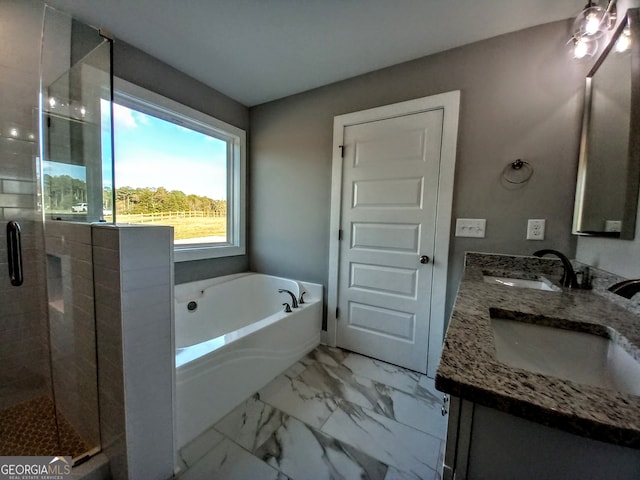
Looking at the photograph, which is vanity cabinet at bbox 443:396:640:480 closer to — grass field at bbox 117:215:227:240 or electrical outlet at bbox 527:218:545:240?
electrical outlet at bbox 527:218:545:240

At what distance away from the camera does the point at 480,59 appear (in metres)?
1.61

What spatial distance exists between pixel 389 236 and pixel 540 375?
5.02 ft

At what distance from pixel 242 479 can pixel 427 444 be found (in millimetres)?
920

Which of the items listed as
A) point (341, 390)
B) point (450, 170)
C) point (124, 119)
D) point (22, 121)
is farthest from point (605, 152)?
point (22, 121)

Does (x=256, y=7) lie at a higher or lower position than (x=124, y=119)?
higher

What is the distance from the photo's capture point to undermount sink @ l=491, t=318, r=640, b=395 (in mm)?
647

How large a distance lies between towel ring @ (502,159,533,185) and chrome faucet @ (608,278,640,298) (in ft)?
2.76

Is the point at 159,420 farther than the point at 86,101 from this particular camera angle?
No

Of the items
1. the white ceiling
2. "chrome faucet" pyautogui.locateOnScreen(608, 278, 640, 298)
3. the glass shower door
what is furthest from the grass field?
"chrome faucet" pyautogui.locateOnScreen(608, 278, 640, 298)

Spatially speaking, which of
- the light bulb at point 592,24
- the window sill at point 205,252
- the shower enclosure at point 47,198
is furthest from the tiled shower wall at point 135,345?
the light bulb at point 592,24

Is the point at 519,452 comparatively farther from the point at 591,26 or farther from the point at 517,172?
the point at 591,26

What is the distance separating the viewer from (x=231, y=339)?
1.43 meters

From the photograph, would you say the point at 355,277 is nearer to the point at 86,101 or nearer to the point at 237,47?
the point at 237,47

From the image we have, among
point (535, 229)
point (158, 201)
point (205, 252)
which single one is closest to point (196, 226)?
point (205, 252)
